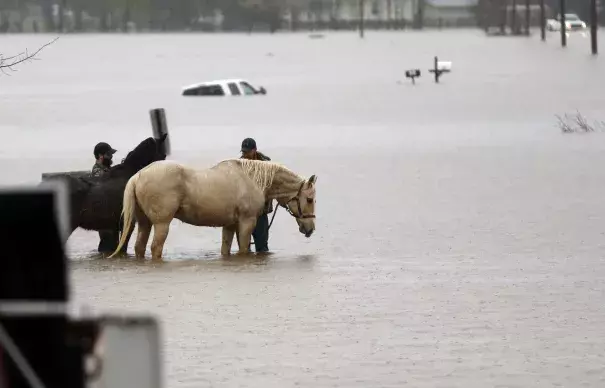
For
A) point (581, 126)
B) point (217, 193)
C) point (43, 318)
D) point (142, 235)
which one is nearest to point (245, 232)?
point (217, 193)

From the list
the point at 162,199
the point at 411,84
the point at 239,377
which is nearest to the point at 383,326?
the point at 239,377

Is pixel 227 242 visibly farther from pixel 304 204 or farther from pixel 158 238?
pixel 304 204

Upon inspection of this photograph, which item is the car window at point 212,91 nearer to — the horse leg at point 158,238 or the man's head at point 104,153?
the horse leg at point 158,238

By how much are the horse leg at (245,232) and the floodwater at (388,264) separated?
151 millimetres

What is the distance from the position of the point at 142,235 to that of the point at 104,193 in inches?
34.8

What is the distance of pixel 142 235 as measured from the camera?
17875 mm

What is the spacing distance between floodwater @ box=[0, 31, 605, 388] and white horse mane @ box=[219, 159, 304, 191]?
88 cm

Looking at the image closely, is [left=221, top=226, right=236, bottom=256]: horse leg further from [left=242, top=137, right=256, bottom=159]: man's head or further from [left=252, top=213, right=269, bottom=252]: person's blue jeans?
[left=242, top=137, right=256, bottom=159]: man's head

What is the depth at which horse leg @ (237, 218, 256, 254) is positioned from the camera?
17266mm

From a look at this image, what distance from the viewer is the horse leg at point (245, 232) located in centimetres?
1727

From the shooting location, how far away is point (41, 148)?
4919cm

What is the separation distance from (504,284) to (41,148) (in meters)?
34.4

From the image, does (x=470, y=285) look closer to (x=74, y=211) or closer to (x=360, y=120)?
(x=74, y=211)

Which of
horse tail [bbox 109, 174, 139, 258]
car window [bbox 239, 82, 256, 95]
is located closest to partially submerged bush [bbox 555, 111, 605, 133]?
car window [bbox 239, 82, 256, 95]
